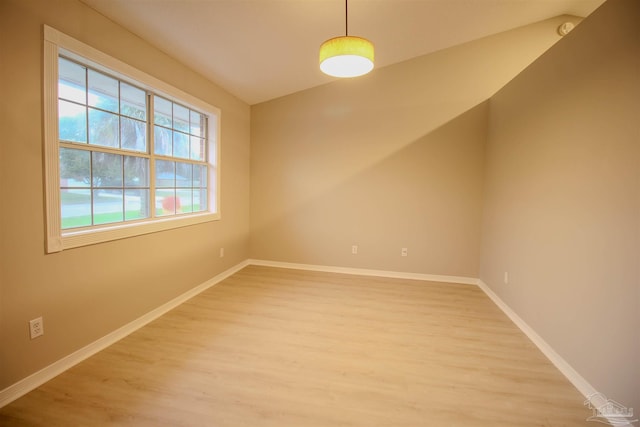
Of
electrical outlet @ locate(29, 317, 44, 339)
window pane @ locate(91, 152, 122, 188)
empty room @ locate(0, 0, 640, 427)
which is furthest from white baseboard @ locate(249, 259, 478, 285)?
electrical outlet @ locate(29, 317, 44, 339)

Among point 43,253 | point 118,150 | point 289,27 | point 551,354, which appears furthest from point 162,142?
point 551,354

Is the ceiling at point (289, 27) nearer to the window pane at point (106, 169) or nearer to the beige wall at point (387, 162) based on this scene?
the beige wall at point (387, 162)

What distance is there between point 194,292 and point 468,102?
4170 mm

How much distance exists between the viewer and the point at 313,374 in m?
2.07

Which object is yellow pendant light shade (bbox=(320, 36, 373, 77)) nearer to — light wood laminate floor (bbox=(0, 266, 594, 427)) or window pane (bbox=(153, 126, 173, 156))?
window pane (bbox=(153, 126, 173, 156))

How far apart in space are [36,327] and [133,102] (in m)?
1.88

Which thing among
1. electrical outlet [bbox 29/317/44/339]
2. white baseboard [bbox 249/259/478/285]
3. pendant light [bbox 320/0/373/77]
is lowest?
white baseboard [bbox 249/259/478/285]

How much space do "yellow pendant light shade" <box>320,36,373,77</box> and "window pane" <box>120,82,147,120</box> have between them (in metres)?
1.73

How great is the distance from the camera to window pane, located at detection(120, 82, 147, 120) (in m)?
2.56

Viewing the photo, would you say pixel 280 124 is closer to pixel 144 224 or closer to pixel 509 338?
pixel 144 224

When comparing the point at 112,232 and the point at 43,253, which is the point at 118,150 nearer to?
the point at 112,232

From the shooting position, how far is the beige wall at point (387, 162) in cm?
394

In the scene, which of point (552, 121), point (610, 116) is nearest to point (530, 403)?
point (610, 116)

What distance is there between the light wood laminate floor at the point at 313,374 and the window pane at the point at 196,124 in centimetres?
199
